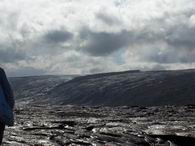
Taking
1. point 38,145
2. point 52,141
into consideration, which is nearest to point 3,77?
point 38,145

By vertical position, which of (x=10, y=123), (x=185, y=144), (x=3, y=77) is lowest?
(x=185, y=144)

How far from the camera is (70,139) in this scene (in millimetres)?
19266

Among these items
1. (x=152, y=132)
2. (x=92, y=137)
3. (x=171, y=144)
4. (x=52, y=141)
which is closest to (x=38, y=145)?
(x=52, y=141)

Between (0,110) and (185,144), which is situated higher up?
(0,110)

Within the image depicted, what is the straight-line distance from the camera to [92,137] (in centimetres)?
2030

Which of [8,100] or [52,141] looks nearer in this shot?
[8,100]

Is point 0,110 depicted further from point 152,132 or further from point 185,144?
point 152,132

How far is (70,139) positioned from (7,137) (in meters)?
2.85

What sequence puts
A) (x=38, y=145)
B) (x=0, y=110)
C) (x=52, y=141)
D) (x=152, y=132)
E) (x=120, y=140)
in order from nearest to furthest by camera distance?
(x=0, y=110) → (x=38, y=145) → (x=52, y=141) → (x=120, y=140) → (x=152, y=132)

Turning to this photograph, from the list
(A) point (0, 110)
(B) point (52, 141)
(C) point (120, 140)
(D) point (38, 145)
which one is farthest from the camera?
(C) point (120, 140)

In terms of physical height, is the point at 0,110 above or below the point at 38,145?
above

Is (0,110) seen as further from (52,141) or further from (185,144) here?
(185,144)

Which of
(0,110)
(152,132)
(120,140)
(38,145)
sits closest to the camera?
(0,110)

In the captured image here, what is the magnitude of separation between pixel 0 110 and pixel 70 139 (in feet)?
38.2
